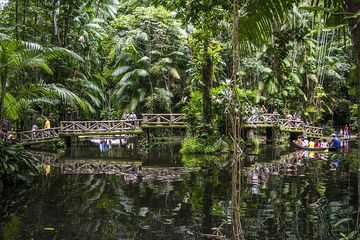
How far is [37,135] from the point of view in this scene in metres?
19.9

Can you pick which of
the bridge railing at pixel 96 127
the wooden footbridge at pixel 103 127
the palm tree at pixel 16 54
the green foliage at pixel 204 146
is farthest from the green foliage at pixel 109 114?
the palm tree at pixel 16 54

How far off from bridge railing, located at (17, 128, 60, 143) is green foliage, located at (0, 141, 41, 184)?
10502 mm

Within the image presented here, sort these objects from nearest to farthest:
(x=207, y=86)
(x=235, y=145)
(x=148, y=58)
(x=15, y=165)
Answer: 1. (x=235, y=145)
2. (x=15, y=165)
3. (x=207, y=86)
4. (x=148, y=58)

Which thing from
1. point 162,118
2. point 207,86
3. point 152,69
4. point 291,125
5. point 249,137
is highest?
point 152,69

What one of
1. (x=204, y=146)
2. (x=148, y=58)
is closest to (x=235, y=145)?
(x=204, y=146)

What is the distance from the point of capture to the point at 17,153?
29.7 feet

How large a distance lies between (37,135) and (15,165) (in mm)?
11574

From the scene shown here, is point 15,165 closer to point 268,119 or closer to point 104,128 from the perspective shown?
point 104,128

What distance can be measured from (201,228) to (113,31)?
74.8 feet

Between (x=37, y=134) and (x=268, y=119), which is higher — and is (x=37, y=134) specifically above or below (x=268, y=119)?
below

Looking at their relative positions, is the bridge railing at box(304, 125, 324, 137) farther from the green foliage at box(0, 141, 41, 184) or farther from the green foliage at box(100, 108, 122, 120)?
the green foliage at box(0, 141, 41, 184)

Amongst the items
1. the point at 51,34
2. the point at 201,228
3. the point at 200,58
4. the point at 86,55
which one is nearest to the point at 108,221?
the point at 201,228

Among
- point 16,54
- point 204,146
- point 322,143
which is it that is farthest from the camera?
point 322,143

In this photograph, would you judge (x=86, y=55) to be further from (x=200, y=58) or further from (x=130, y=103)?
(x=200, y=58)
